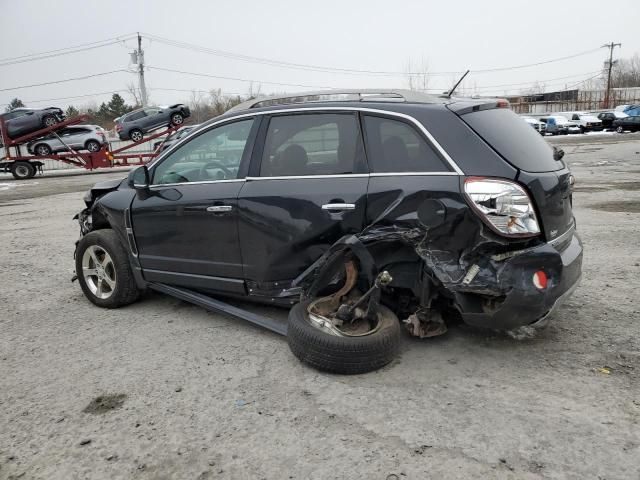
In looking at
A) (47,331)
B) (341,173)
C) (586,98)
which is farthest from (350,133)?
(586,98)

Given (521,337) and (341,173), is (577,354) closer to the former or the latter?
(521,337)

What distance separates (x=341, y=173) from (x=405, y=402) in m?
1.60

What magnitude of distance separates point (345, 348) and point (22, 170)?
25531mm

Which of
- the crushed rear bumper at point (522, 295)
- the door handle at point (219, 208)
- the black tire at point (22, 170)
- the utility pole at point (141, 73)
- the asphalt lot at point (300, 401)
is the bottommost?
the black tire at point (22, 170)

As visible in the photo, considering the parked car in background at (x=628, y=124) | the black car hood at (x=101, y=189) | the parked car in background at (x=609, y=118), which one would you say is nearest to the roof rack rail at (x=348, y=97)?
the black car hood at (x=101, y=189)

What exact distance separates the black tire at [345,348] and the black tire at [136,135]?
24.9 metres

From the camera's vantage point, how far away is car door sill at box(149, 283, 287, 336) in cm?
399

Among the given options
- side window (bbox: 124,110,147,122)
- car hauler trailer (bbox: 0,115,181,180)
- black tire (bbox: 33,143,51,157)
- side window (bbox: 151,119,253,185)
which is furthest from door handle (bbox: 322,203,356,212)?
side window (bbox: 124,110,147,122)

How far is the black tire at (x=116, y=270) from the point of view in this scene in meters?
4.78

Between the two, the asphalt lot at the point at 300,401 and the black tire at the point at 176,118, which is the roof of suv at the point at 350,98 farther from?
the black tire at the point at 176,118

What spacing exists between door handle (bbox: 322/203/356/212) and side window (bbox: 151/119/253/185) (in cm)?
90

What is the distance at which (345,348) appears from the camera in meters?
3.30

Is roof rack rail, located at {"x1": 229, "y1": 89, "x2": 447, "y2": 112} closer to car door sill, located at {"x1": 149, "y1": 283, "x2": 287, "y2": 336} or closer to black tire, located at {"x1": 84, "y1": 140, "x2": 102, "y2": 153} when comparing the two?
car door sill, located at {"x1": 149, "y1": 283, "x2": 287, "y2": 336}

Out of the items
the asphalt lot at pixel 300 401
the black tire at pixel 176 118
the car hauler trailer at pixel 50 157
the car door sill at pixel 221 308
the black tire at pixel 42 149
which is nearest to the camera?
the asphalt lot at pixel 300 401
